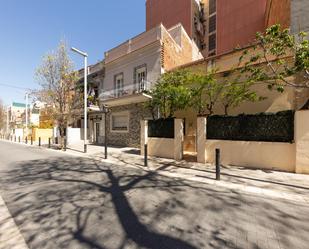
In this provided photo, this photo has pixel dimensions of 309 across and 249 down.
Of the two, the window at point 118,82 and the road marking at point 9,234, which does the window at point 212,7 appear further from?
the road marking at point 9,234

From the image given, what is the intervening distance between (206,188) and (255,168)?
3.25 metres

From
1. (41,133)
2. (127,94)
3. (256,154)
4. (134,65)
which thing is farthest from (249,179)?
(41,133)

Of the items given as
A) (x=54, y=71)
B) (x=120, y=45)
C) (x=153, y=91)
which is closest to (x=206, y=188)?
(x=153, y=91)

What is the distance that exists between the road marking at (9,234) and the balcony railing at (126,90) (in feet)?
36.9

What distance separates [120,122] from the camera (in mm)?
17000

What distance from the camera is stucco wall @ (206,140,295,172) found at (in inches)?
271

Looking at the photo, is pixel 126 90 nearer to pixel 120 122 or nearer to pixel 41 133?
pixel 120 122

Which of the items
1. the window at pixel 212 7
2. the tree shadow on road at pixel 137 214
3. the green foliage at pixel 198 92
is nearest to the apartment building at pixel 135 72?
the green foliage at pixel 198 92

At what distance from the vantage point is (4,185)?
588 centimetres

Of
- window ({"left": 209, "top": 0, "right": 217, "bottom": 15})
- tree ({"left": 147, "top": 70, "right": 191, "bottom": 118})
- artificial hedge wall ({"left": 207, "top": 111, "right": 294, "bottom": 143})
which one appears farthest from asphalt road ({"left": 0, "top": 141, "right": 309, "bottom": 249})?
window ({"left": 209, "top": 0, "right": 217, "bottom": 15})

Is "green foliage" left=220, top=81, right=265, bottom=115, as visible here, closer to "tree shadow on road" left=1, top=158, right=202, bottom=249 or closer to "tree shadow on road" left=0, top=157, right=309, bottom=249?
"tree shadow on road" left=0, top=157, right=309, bottom=249

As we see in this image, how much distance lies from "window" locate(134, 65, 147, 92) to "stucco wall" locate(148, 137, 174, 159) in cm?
565

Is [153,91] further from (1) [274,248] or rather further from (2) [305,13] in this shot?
(1) [274,248]

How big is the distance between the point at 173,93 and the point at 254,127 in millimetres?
4178
